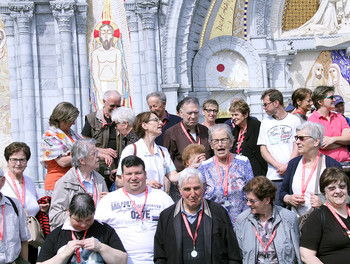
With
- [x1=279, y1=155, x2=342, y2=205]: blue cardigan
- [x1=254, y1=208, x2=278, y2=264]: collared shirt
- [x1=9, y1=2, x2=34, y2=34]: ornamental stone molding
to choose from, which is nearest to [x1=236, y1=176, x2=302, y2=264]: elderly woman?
[x1=254, y1=208, x2=278, y2=264]: collared shirt

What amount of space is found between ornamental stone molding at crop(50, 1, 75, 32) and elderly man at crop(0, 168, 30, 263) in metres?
7.81

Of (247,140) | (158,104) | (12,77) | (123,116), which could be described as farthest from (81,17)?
(247,140)

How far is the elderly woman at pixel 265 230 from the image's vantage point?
17.4 ft

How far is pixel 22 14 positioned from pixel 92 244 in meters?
8.99

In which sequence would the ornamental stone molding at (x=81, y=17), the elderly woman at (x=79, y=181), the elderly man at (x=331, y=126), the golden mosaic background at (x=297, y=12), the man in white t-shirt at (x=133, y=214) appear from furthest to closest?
the golden mosaic background at (x=297, y=12) < the ornamental stone molding at (x=81, y=17) < the elderly man at (x=331, y=126) < the elderly woman at (x=79, y=181) < the man in white t-shirt at (x=133, y=214)

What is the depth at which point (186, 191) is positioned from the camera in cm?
529

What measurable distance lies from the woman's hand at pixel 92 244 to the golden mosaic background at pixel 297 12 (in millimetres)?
9994

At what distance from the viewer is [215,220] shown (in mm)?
5273

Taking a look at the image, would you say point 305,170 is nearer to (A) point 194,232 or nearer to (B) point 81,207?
(A) point 194,232

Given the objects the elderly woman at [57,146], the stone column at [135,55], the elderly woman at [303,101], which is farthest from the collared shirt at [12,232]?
the stone column at [135,55]

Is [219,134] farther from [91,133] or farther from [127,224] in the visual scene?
[91,133]

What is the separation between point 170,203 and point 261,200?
3.14 feet

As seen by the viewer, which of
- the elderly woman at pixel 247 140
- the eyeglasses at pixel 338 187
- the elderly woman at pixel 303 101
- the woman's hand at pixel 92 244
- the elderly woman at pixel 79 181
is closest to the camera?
the woman's hand at pixel 92 244

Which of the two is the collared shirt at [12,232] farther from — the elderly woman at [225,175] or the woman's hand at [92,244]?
the elderly woman at [225,175]
